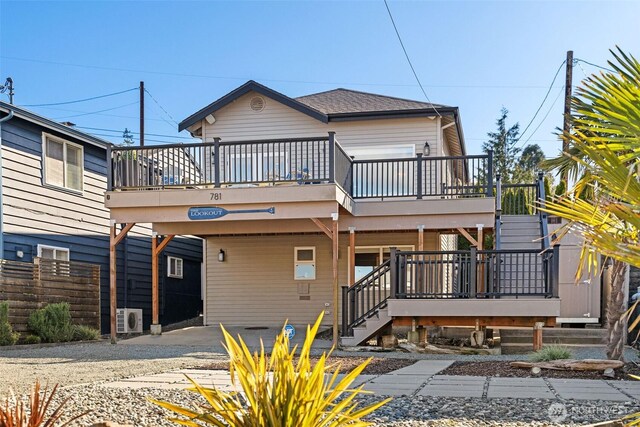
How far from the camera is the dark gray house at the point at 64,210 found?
1352 centimetres

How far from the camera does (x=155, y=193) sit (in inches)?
512

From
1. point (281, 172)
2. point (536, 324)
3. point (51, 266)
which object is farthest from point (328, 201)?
point (51, 266)

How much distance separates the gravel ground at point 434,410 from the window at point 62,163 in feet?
32.4

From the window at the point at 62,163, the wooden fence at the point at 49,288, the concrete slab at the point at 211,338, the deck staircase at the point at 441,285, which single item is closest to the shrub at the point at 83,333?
the wooden fence at the point at 49,288

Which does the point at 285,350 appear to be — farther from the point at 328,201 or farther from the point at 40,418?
the point at 328,201

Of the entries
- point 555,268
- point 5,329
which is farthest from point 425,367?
point 5,329

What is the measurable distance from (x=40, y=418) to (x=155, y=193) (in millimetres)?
10333

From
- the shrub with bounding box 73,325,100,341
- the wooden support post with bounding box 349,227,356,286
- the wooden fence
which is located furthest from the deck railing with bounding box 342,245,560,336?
the wooden fence

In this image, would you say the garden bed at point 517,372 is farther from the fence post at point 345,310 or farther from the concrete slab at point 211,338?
the concrete slab at point 211,338

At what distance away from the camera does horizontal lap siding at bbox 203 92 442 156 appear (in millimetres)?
15586

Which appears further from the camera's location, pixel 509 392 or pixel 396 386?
pixel 396 386

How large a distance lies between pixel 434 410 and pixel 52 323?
391 inches

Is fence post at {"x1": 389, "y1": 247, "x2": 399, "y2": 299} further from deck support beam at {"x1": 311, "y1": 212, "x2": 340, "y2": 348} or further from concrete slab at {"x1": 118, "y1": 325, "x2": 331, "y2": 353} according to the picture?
concrete slab at {"x1": 118, "y1": 325, "x2": 331, "y2": 353}

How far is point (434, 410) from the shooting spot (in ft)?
17.1
